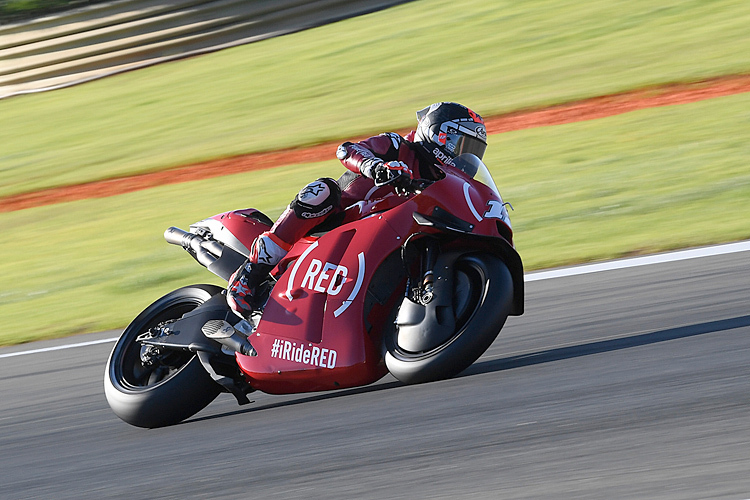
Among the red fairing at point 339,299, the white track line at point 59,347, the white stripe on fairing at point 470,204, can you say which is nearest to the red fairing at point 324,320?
the red fairing at point 339,299

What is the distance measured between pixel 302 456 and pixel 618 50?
14342mm

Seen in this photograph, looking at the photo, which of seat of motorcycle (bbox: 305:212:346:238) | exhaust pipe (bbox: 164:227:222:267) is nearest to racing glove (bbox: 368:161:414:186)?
seat of motorcycle (bbox: 305:212:346:238)

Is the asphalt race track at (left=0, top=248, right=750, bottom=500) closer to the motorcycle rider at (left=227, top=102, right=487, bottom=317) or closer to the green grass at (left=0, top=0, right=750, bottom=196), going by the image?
the motorcycle rider at (left=227, top=102, right=487, bottom=317)

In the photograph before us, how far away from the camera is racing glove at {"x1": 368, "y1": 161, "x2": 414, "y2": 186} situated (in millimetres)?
4477

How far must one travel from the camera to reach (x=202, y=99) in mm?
19844

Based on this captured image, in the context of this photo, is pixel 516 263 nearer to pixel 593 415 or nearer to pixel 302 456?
pixel 593 415

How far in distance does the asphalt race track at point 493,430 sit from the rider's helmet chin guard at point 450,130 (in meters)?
1.12

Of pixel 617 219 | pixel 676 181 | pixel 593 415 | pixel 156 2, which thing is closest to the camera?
pixel 593 415

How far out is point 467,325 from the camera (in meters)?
4.39

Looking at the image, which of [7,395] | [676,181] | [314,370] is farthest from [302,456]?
[676,181]

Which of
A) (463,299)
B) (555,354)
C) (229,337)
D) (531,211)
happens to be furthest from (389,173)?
(531,211)

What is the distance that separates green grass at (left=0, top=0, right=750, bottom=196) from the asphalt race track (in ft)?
33.8

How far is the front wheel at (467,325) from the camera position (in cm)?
438

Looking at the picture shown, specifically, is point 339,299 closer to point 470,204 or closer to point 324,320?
point 324,320
